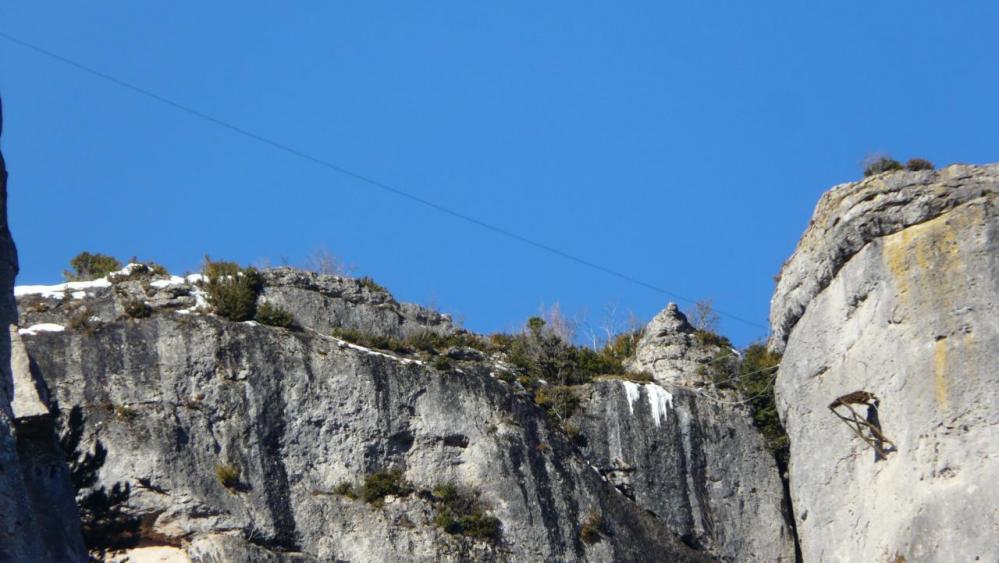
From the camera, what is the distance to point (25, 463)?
1151 inches

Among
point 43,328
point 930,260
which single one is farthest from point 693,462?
point 43,328

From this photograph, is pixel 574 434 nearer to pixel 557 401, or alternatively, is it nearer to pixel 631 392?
pixel 557 401

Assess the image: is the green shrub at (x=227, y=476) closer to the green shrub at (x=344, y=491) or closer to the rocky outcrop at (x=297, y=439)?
the rocky outcrop at (x=297, y=439)

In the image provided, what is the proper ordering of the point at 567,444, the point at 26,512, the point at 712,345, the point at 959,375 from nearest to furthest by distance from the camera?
the point at 26,512 → the point at 959,375 → the point at 567,444 → the point at 712,345

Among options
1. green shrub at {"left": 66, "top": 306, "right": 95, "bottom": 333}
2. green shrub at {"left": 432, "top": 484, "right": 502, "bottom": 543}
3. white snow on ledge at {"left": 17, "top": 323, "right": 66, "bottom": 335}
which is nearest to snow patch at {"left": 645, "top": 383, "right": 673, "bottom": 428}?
green shrub at {"left": 432, "top": 484, "right": 502, "bottom": 543}

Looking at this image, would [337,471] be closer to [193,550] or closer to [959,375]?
[193,550]

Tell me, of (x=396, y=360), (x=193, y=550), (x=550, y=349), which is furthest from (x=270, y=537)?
(x=550, y=349)

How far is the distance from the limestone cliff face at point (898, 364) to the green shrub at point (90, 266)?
13.7 metres

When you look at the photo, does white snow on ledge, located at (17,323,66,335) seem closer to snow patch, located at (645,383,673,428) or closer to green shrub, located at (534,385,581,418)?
green shrub, located at (534,385,581,418)

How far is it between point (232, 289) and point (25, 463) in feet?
36.3

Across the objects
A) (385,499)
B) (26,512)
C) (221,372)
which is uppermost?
(221,372)

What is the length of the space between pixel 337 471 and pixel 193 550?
3612 millimetres

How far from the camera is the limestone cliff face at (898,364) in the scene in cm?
3441

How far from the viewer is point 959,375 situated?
35031 millimetres
